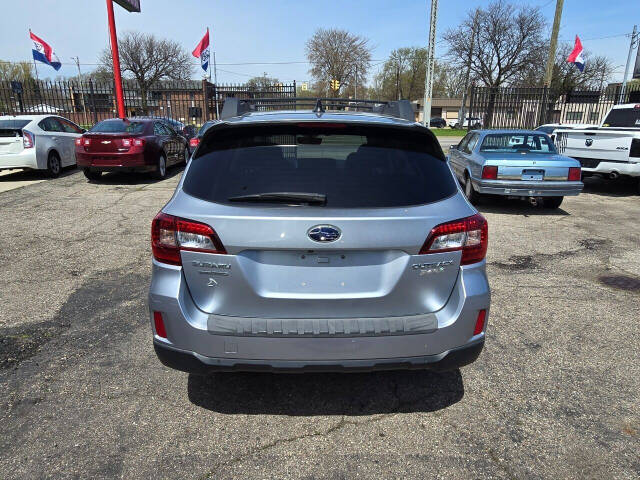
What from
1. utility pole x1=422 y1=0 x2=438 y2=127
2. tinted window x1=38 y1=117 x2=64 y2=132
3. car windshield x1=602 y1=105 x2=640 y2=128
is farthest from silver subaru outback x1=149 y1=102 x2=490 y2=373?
utility pole x1=422 y1=0 x2=438 y2=127

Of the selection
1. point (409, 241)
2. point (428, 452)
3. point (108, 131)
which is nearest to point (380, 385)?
point (428, 452)

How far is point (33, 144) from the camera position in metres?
11.2

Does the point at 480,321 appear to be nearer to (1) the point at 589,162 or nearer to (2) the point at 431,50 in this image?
(1) the point at 589,162

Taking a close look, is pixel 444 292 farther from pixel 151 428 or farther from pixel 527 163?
pixel 527 163

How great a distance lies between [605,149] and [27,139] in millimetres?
13545

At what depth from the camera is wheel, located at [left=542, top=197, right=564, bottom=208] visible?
8960 millimetres

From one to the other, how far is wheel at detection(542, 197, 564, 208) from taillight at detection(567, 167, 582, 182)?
91cm

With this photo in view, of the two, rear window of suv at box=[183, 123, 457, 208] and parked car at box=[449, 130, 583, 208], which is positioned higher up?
rear window of suv at box=[183, 123, 457, 208]

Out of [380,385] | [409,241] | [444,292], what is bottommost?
[380,385]

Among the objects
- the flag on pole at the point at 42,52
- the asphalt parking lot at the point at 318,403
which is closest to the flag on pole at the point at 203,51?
the flag on pole at the point at 42,52

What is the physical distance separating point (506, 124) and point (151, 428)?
27947 millimetres

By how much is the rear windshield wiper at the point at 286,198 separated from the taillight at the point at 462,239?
1.97ft

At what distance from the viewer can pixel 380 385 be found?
3102 mm

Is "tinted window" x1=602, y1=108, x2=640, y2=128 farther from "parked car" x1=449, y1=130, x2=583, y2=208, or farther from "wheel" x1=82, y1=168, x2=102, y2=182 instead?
"wheel" x1=82, y1=168, x2=102, y2=182
